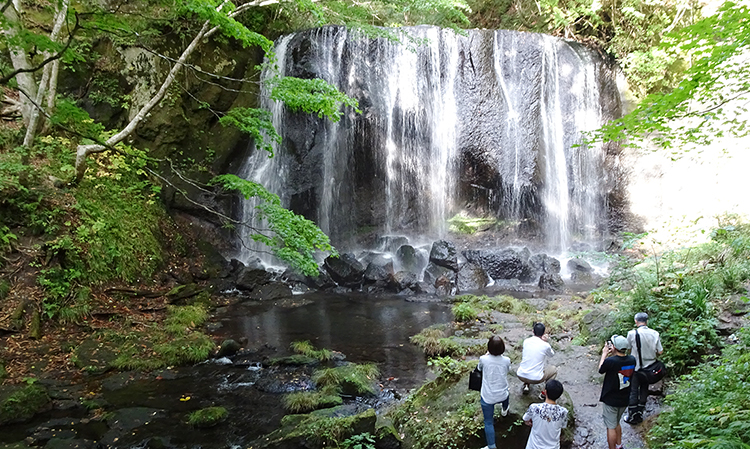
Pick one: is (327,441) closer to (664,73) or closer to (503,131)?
(503,131)

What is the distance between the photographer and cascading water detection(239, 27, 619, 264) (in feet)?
57.5

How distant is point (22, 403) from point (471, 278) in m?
11.7

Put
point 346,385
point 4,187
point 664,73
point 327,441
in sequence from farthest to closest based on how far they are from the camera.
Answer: point 664,73 < point 4,187 < point 346,385 < point 327,441

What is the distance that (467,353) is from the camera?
8.07 m

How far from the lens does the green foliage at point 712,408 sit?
3248 mm

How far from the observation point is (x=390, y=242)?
677 inches

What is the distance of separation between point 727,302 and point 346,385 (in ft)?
18.9

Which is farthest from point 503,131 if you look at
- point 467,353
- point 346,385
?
point 346,385

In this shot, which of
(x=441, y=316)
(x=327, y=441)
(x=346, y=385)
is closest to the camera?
(x=327, y=441)

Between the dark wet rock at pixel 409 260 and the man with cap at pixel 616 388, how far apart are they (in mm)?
11234

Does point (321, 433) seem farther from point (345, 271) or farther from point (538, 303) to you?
point (345, 271)

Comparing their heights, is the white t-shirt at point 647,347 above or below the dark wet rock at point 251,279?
below

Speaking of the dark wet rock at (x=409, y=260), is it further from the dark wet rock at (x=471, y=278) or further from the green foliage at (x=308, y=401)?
the green foliage at (x=308, y=401)

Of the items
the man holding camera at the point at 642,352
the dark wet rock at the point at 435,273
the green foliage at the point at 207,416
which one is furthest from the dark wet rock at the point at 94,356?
the dark wet rock at the point at 435,273
